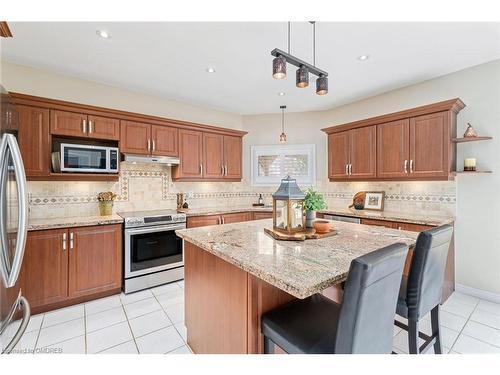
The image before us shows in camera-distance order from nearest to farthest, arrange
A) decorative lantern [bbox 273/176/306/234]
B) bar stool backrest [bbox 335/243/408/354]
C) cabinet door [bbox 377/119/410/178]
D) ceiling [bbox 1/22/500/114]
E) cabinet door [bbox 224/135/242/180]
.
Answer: bar stool backrest [bbox 335/243/408/354], decorative lantern [bbox 273/176/306/234], ceiling [bbox 1/22/500/114], cabinet door [bbox 377/119/410/178], cabinet door [bbox 224/135/242/180]

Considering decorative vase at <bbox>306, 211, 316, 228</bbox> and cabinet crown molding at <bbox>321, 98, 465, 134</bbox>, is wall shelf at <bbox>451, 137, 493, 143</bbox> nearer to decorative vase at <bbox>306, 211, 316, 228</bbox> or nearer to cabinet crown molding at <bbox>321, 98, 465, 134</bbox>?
cabinet crown molding at <bbox>321, 98, 465, 134</bbox>

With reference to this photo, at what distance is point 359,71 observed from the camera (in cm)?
292

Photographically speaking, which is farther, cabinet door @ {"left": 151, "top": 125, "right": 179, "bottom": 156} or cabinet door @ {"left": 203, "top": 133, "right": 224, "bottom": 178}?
cabinet door @ {"left": 203, "top": 133, "right": 224, "bottom": 178}

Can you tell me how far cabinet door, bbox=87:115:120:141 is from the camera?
9.61 ft

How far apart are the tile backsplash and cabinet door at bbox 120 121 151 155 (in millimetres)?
376

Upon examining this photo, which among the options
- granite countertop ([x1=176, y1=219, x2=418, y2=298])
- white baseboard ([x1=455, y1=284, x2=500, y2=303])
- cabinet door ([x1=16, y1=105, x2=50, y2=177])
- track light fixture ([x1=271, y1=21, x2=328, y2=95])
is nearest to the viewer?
granite countertop ([x1=176, y1=219, x2=418, y2=298])

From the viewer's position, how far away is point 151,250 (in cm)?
302

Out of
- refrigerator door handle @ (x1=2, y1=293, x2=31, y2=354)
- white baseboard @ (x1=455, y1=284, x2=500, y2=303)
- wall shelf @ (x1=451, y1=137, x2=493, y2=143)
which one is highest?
wall shelf @ (x1=451, y1=137, x2=493, y2=143)

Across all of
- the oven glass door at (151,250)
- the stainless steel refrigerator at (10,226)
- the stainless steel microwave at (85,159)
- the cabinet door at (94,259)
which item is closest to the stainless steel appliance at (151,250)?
the oven glass door at (151,250)

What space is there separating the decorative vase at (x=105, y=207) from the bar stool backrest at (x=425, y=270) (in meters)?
3.31

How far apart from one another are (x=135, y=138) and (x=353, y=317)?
10.7ft

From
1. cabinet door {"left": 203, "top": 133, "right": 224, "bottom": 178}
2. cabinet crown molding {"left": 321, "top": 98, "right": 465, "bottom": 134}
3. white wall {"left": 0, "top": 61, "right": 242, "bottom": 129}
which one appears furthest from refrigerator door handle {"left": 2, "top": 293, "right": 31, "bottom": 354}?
cabinet crown molding {"left": 321, "top": 98, "right": 465, "bottom": 134}
